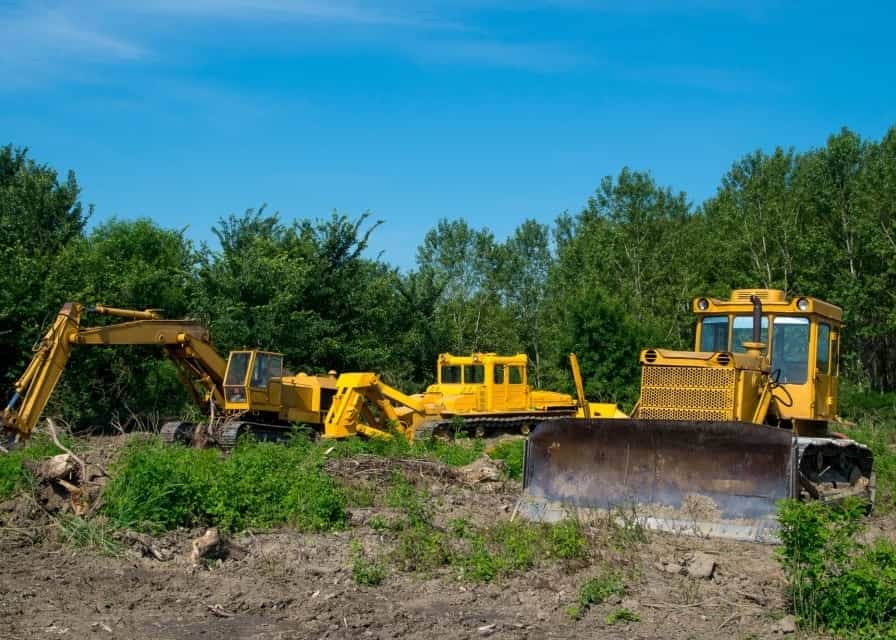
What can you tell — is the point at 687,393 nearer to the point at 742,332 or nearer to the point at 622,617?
the point at 742,332

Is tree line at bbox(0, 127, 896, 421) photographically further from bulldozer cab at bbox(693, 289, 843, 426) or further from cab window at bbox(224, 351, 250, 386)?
bulldozer cab at bbox(693, 289, 843, 426)

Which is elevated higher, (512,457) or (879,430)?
(879,430)

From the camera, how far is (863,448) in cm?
1241

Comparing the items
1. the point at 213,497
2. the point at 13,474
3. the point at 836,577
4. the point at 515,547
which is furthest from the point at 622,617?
the point at 13,474

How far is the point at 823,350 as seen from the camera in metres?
13.4

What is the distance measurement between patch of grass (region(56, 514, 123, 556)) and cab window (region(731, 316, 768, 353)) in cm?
808

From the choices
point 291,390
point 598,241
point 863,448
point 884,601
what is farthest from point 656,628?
point 598,241

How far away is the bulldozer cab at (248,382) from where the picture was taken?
21500 mm

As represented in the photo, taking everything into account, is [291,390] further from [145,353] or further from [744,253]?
[744,253]

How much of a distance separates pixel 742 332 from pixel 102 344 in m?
13.2

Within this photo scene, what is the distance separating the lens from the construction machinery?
411 inches

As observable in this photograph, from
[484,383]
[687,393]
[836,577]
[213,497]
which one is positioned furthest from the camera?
[484,383]

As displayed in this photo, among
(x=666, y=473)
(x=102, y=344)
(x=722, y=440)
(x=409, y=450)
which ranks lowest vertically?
(x=409, y=450)

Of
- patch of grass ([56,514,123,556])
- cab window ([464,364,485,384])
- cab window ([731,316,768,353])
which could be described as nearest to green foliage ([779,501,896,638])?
cab window ([731,316,768,353])
